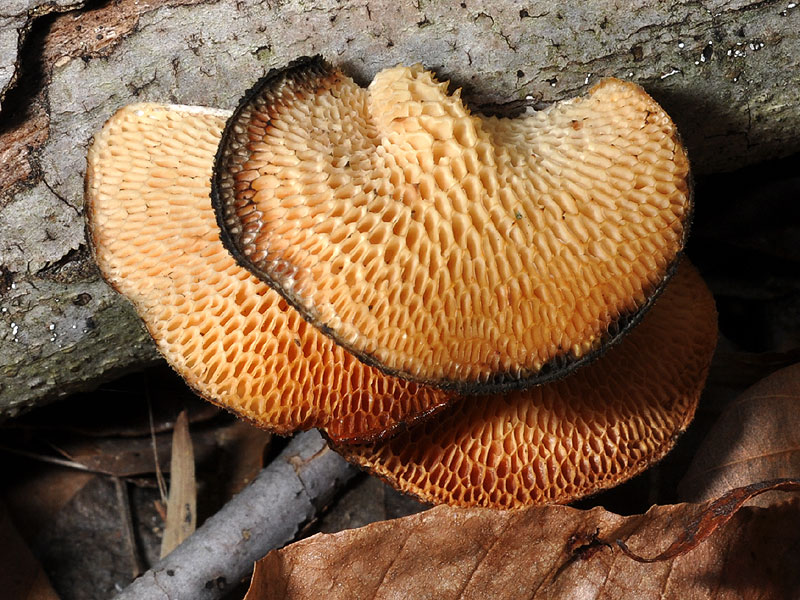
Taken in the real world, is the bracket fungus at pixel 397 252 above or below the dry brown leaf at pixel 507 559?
above

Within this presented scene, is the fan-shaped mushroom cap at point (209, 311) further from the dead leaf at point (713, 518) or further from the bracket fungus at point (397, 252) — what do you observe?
the dead leaf at point (713, 518)

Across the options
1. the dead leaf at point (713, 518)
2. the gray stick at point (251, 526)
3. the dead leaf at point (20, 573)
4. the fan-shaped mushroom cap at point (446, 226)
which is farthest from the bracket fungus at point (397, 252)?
the dead leaf at point (20, 573)

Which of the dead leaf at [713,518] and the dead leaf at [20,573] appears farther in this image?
the dead leaf at [20,573]

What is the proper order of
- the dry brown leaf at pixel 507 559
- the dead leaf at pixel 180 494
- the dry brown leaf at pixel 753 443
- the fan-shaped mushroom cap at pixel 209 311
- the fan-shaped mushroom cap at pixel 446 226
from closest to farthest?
the fan-shaped mushroom cap at pixel 446 226
the fan-shaped mushroom cap at pixel 209 311
the dry brown leaf at pixel 507 559
the dry brown leaf at pixel 753 443
the dead leaf at pixel 180 494

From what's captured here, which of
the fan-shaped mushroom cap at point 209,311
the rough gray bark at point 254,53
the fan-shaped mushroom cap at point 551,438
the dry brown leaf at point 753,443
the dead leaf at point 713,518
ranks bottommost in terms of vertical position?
the dry brown leaf at point 753,443

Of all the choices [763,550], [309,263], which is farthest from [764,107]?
[309,263]

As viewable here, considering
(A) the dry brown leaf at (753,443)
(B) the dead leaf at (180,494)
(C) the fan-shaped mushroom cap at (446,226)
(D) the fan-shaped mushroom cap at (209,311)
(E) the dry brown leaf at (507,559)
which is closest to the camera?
(C) the fan-shaped mushroom cap at (446,226)

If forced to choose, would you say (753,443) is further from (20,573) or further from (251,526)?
(20,573)
